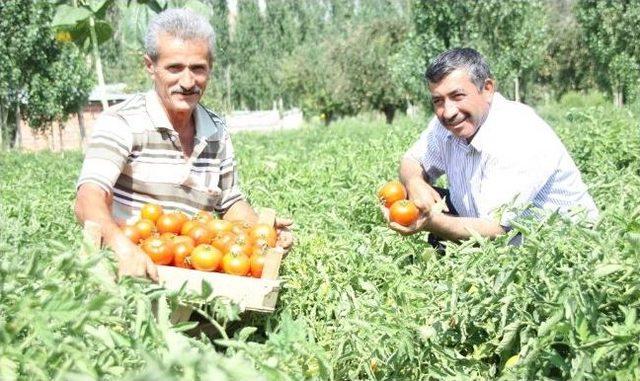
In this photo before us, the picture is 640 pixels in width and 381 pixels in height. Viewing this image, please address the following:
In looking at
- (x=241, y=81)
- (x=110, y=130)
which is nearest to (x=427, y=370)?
(x=110, y=130)

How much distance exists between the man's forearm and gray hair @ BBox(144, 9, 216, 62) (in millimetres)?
1199

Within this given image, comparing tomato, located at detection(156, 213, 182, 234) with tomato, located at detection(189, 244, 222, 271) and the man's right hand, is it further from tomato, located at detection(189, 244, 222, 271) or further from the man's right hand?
the man's right hand

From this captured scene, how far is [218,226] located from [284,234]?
28 centimetres

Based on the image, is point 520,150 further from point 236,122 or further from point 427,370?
point 236,122

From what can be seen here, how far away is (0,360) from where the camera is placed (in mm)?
1506

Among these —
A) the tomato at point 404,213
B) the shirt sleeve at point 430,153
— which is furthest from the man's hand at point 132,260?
the shirt sleeve at point 430,153

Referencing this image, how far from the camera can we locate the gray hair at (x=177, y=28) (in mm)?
3115

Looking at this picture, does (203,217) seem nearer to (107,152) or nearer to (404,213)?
(107,152)

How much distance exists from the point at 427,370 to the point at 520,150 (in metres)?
1.24

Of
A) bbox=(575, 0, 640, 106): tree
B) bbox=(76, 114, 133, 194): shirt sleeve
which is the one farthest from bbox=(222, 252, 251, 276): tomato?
bbox=(575, 0, 640, 106): tree

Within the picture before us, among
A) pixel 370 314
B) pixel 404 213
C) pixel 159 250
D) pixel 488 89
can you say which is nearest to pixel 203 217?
pixel 159 250

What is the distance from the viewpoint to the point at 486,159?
345 cm

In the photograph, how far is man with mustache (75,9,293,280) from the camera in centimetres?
304

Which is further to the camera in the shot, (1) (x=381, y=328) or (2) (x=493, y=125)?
(2) (x=493, y=125)
